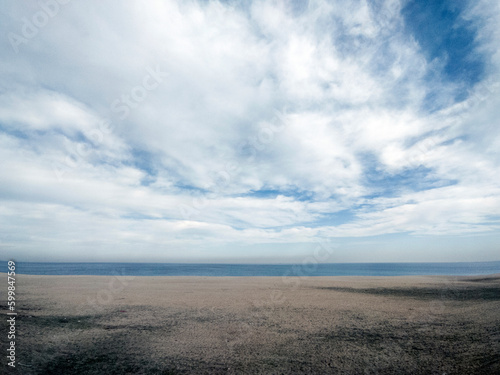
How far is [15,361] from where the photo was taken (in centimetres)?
718

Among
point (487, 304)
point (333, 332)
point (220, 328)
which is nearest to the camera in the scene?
point (333, 332)

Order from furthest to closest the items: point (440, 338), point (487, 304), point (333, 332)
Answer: point (487, 304)
point (333, 332)
point (440, 338)

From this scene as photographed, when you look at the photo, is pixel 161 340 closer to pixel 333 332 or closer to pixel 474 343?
pixel 333 332

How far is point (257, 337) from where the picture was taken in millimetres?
10133

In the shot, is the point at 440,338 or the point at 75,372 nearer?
the point at 75,372

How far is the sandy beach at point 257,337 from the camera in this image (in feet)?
24.5

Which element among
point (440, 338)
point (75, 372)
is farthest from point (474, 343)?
point (75, 372)

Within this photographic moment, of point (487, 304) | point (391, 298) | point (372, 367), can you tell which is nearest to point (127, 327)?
point (372, 367)

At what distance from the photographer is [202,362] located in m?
7.90

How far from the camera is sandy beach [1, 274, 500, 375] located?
293 inches

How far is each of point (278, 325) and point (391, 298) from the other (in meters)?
10.7

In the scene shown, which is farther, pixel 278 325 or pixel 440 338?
pixel 278 325

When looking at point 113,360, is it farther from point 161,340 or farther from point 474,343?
point 474,343

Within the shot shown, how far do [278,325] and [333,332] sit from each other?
243cm
